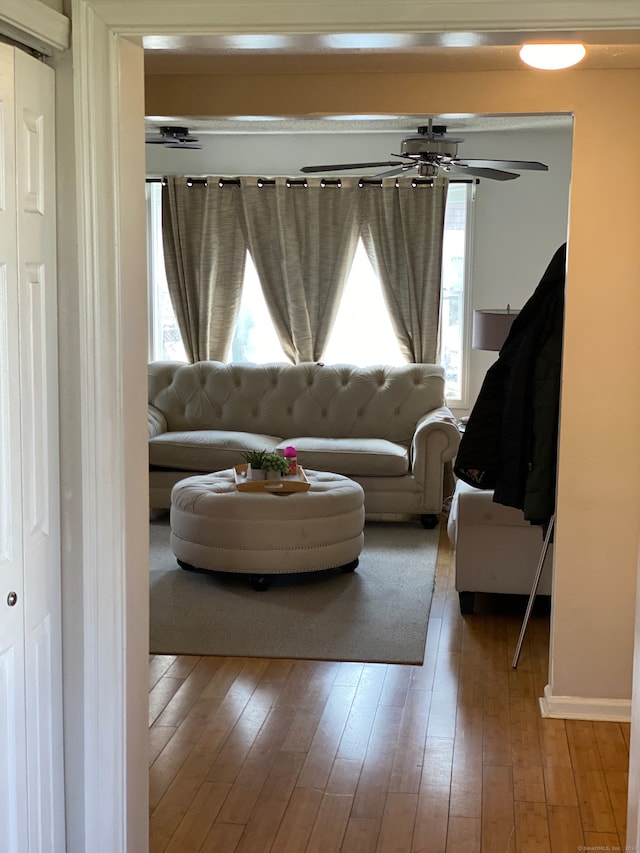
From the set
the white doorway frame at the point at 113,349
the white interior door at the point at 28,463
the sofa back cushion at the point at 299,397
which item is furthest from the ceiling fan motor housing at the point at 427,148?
the white interior door at the point at 28,463

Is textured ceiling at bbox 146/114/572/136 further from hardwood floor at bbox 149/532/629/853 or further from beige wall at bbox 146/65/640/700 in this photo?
hardwood floor at bbox 149/532/629/853

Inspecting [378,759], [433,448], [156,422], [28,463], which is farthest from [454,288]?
[28,463]

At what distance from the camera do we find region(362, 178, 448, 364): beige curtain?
725 centimetres

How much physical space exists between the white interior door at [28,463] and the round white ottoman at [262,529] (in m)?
2.80

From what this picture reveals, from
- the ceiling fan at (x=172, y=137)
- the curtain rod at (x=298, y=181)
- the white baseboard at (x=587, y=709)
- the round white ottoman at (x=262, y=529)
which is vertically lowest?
the white baseboard at (x=587, y=709)

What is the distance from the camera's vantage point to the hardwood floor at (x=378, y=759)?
9.29 ft

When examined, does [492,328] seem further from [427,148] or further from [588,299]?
[588,299]

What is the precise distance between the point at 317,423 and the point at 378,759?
3.89 metres

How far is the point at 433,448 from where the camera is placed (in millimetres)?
6395

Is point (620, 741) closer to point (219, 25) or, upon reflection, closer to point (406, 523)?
point (219, 25)

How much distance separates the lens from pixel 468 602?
4.77m

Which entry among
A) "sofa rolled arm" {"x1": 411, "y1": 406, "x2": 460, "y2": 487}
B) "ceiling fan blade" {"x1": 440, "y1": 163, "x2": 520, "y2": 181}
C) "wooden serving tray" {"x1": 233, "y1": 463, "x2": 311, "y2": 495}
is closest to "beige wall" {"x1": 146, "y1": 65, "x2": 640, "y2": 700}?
"wooden serving tray" {"x1": 233, "y1": 463, "x2": 311, "y2": 495}

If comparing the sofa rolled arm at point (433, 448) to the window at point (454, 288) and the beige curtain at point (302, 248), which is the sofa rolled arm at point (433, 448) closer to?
the window at point (454, 288)

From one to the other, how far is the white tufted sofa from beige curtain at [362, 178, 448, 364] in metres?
0.38
